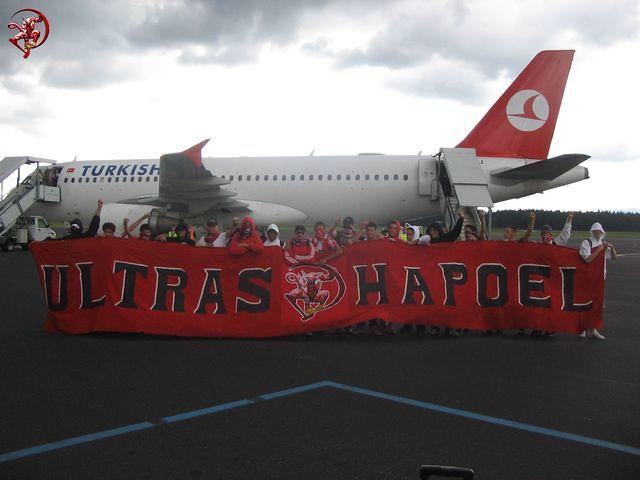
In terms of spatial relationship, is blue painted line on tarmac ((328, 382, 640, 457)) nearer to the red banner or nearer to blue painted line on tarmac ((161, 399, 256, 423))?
blue painted line on tarmac ((161, 399, 256, 423))

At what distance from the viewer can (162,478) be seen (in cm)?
322

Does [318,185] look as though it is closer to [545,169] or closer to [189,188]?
[189,188]

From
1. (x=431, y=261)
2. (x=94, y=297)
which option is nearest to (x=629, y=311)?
(x=431, y=261)

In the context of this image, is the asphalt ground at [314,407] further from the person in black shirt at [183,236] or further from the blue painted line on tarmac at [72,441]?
the person in black shirt at [183,236]

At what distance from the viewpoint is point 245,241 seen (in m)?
8.04

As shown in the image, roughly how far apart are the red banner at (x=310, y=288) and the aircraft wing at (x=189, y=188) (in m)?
8.93

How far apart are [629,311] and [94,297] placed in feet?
31.5

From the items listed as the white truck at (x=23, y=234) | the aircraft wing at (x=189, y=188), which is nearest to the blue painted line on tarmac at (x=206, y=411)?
the aircraft wing at (x=189, y=188)

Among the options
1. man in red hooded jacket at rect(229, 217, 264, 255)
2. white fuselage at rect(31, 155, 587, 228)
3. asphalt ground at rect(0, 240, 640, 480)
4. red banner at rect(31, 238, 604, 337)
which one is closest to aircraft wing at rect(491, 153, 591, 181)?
white fuselage at rect(31, 155, 587, 228)

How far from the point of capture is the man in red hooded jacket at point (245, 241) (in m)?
7.82

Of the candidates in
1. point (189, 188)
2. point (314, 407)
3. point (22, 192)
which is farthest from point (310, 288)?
point (22, 192)

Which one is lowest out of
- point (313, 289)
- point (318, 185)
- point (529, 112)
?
point (313, 289)

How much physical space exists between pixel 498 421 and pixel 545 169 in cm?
1446

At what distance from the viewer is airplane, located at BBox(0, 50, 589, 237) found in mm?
17375
